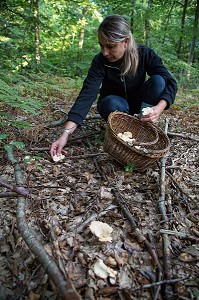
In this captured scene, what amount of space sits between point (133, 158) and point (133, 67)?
108 cm

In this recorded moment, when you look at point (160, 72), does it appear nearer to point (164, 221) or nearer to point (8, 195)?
point (164, 221)

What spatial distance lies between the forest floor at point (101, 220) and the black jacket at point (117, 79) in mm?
530

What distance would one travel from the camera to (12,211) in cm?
170

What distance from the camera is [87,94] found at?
2486 mm

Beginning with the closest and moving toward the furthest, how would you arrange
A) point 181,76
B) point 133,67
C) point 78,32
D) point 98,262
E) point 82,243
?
point 98,262
point 82,243
point 133,67
point 181,76
point 78,32

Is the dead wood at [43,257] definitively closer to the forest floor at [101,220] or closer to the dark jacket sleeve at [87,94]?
the forest floor at [101,220]

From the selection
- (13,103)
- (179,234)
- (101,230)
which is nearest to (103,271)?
(101,230)

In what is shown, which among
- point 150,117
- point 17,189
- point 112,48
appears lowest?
point 17,189

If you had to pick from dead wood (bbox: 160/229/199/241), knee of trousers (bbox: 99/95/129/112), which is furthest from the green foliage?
dead wood (bbox: 160/229/199/241)

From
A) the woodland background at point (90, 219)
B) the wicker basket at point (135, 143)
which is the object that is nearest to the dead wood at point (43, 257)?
the woodland background at point (90, 219)

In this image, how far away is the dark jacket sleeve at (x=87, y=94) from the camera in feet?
7.73

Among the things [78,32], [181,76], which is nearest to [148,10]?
[181,76]

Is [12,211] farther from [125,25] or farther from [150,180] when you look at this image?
[125,25]

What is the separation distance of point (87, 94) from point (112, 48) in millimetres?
510
